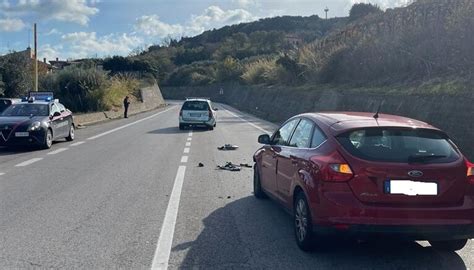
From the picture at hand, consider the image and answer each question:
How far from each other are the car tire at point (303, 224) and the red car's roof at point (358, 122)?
88cm

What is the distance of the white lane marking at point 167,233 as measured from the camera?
231 inches

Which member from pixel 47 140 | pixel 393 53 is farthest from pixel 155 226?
pixel 393 53

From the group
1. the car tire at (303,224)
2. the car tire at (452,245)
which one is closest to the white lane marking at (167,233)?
the car tire at (303,224)

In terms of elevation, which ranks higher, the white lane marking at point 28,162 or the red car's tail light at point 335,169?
the red car's tail light at point 335,169

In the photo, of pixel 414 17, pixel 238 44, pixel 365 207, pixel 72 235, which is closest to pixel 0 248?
pixel 72 235

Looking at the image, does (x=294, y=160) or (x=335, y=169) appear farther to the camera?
(x=294, y=160)

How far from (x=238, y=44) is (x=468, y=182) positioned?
147m

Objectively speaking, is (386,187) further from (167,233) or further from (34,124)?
(34,124)

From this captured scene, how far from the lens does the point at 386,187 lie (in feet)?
19.1

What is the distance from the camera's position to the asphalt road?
5.92 meters

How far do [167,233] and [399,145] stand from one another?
2.91 metres

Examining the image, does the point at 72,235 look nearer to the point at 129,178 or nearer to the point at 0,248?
the point at 0,248

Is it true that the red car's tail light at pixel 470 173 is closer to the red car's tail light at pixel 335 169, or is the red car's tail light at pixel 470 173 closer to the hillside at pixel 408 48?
the red car's tail light at pixel 335 169

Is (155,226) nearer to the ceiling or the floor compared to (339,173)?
nearer to the floor
